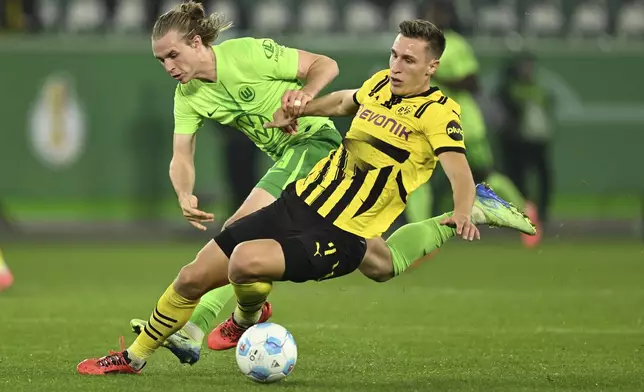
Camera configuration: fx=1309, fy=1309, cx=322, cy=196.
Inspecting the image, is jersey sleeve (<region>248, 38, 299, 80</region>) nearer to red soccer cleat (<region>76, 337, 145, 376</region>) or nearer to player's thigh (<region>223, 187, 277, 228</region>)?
player's thigh (<region>223, 187, 277, 228</region>)

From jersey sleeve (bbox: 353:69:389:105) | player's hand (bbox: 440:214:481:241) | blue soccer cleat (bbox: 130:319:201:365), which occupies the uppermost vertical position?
jersey sleeve (bbox: 353:69:389:105)

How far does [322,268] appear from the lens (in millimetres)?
6312

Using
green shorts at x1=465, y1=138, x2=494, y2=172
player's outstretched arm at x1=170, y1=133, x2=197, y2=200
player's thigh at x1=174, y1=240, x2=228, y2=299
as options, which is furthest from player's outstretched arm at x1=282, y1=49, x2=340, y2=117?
green shorts at x1=465, y1=138, x2=494, y2=172

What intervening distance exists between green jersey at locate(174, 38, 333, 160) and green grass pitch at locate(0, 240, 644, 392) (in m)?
1.33

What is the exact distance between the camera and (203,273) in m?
6.32

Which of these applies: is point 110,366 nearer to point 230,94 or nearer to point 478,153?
point 230,94

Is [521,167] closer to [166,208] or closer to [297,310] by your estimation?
[166,208]

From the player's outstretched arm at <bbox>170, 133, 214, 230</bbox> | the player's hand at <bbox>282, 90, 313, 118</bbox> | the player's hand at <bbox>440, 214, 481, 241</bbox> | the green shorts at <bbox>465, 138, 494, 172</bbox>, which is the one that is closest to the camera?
the player's hand at <bbox>440, 214, 481, 241</bbox>

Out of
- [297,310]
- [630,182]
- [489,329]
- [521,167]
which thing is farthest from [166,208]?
[489,329]

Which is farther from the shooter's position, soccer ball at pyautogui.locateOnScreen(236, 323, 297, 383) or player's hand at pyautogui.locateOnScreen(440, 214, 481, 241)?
soccer ball at pyautogui.locateOnScreen(236, 323, 297, 383)

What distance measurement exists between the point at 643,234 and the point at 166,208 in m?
6.09

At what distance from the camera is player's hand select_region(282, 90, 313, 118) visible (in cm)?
658

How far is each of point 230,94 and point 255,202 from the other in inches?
24.1

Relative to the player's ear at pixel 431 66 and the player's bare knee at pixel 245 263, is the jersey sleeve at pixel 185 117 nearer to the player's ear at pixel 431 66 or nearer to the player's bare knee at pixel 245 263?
the player's bare knee at pixel 245 263
